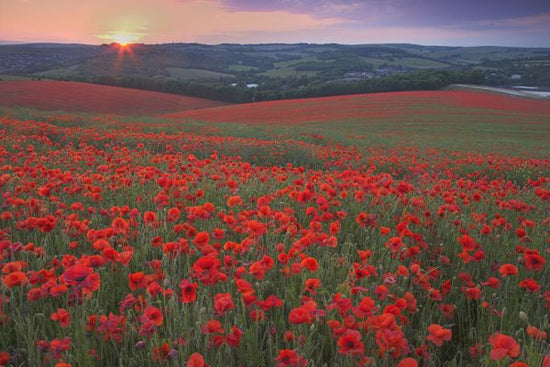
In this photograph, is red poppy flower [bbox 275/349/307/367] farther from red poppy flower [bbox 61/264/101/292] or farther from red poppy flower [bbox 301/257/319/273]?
red poppy flower [bbox 61/264/101/292]

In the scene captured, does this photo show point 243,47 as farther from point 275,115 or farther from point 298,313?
point 298,313

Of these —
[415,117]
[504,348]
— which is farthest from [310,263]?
[415,117]

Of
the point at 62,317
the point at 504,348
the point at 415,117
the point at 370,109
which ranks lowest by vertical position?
the point at 415,117

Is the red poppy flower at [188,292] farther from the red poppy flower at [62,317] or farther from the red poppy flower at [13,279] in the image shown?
the red poppy flower at [13,279]

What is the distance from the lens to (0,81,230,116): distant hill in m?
39.1

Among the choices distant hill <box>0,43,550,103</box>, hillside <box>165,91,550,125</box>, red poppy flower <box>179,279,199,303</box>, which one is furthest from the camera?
distant hill <box>0,43,550,103</box>

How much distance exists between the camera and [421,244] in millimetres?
3098

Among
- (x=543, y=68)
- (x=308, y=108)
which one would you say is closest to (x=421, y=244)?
(x=308, y=108)

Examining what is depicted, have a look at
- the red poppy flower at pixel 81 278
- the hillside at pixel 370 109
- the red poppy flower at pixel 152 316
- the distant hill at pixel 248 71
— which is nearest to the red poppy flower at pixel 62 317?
the red poppy flower at pixel 81 278

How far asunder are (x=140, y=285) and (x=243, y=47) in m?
154

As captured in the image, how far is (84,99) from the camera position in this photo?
143 feet

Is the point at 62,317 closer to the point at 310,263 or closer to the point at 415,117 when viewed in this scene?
the point at 310,263

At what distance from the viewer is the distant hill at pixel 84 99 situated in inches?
1540

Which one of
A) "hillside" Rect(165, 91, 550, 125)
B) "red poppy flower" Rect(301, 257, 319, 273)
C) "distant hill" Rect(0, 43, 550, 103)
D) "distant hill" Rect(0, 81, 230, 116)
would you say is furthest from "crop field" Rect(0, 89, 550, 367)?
"distant hill" Rect(0, 43, 550, 103)
